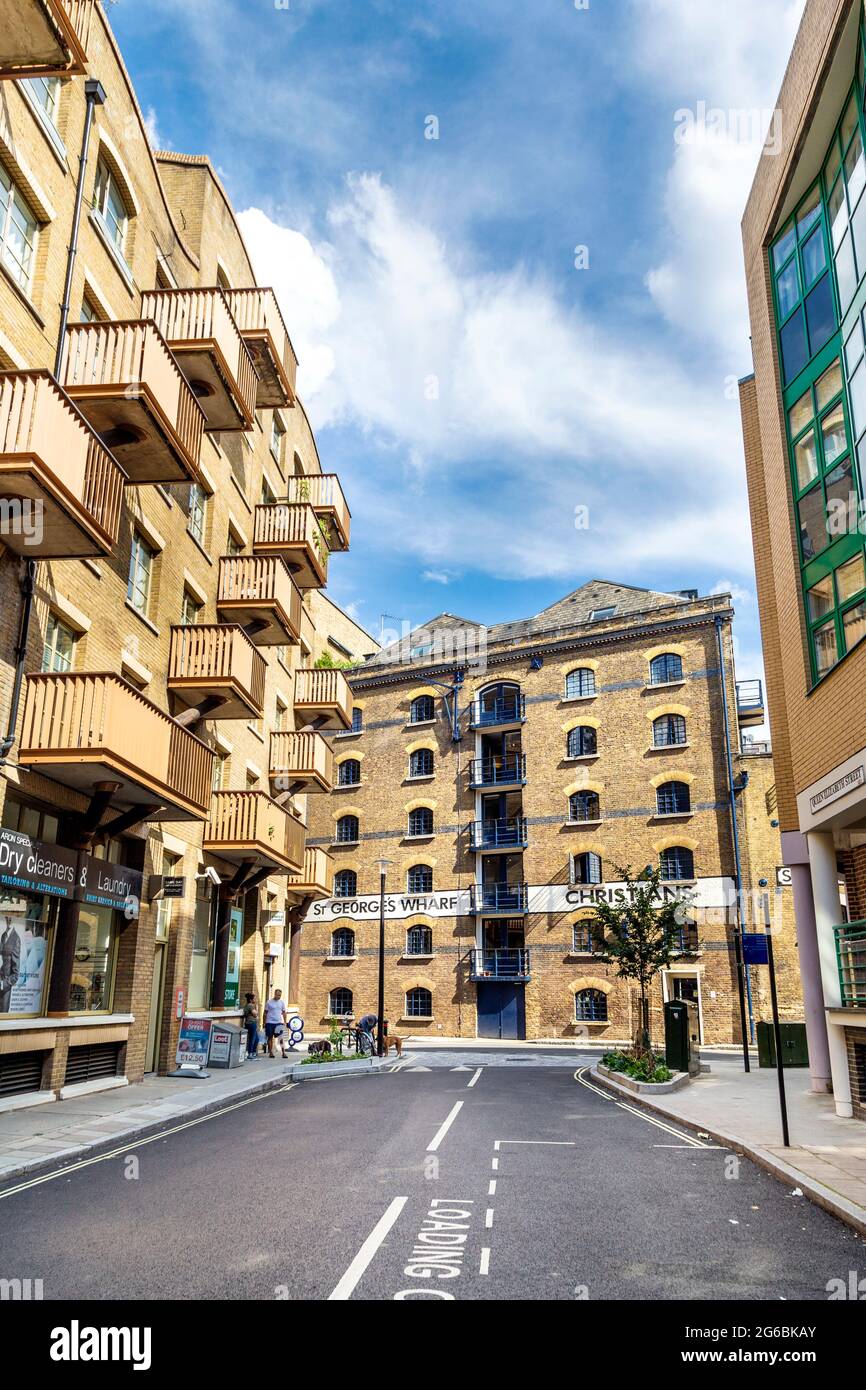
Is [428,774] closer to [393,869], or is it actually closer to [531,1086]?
[393,869]

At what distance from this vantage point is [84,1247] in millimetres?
6527

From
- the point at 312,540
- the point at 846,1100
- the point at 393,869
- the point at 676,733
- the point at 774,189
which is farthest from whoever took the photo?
the point at 393,869

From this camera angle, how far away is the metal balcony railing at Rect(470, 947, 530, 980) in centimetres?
3469

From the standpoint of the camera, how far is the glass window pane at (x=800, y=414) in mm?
16484

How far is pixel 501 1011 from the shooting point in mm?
34938

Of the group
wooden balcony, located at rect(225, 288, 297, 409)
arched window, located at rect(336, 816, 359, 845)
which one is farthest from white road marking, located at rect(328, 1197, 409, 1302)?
arched window, located at rect(336, 816, 359, 845)

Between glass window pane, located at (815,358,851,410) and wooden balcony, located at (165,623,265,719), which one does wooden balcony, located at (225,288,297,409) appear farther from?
glass window pane, located at (815,358,851,410)

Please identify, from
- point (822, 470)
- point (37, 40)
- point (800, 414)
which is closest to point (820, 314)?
point (800, 414)

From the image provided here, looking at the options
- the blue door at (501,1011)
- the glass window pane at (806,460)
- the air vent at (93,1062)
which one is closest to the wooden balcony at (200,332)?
the glass window pane at (806,460)

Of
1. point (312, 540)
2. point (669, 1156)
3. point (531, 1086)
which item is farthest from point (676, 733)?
point (669, 1156)

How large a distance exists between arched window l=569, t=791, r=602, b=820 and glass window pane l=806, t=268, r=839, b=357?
20613 mm
